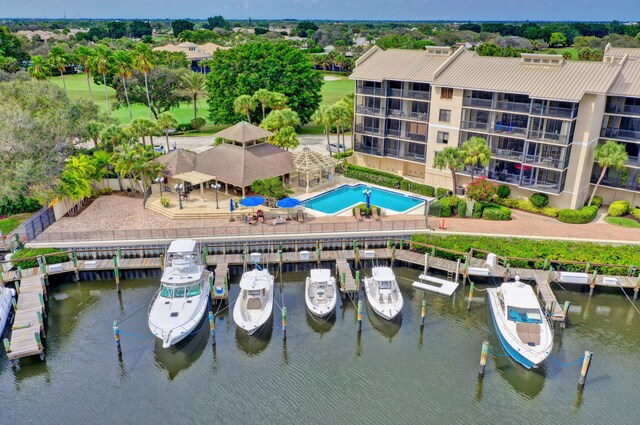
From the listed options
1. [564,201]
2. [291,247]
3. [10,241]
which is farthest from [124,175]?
[564,201]

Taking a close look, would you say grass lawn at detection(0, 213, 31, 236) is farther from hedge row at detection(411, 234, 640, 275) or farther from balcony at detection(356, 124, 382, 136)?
hedge row at detection(411, 234, 640, 275)

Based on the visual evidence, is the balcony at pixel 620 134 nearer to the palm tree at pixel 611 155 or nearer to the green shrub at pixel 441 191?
the palm tree at pixel 611 155

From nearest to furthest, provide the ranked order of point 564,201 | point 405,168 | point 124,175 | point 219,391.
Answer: point 219,391
point 564,201
point 124,175
point 405,168

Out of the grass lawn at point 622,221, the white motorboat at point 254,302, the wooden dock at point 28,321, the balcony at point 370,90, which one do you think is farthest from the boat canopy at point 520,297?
the wooden dock at point 28,321

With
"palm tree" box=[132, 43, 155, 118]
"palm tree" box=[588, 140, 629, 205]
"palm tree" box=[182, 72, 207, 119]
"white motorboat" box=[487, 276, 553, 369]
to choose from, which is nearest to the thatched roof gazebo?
"white motorboat" box=[487, 276, 553, 369]

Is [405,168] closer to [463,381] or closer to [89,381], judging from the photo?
[463,381]
